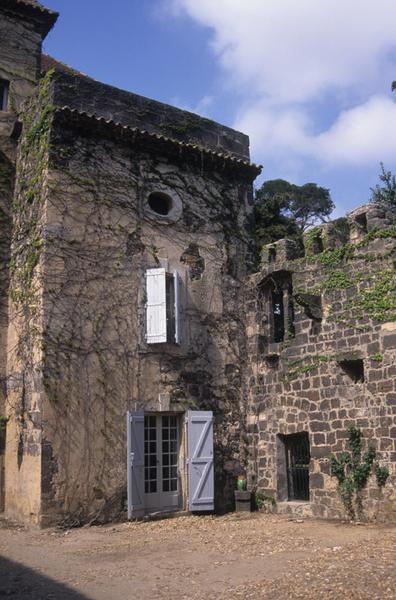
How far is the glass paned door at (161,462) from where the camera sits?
11.6 metres

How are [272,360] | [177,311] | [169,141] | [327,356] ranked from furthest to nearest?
[169,141] < [272,360] < [177,311] < [327,356]

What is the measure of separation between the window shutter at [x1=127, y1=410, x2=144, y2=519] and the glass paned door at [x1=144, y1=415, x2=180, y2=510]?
0.38m

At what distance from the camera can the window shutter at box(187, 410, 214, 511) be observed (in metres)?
11.8

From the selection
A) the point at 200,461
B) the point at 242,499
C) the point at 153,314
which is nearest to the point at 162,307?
the point at 153,314

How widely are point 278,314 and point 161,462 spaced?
4409 millimetres

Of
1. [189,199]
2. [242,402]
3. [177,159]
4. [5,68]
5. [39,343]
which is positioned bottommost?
[242,402]

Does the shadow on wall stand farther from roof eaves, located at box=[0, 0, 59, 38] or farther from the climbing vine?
roof eaves, located at box=[0, 0, 59, 38]

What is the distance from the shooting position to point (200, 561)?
799cm

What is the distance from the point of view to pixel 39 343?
431 inches

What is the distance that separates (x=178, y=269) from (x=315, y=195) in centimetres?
2504

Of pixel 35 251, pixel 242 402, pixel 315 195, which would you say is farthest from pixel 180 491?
pixel 315 195

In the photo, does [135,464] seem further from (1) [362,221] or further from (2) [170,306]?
(1) [362,221]

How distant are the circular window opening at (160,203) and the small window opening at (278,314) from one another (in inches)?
112

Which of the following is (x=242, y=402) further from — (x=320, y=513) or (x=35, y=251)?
(x=35, y=251)
